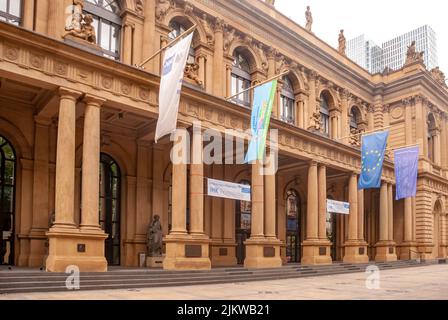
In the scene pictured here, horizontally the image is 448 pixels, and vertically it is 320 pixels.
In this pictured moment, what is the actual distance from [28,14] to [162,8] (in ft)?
24.4

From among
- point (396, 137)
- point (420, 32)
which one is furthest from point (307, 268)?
→ point (420, 32)

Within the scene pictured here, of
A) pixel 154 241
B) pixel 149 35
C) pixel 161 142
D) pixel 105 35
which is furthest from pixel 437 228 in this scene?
pixel 105 35

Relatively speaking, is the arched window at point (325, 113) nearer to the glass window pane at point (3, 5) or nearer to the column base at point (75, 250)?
the column base at point (75, 250)

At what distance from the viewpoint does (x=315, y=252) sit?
3092 cm

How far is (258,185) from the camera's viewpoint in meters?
27.0

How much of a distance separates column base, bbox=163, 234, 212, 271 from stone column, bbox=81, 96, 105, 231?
13.0 ft

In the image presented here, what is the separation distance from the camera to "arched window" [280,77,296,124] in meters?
34.4

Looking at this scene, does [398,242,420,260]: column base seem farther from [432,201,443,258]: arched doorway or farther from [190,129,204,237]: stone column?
[190,129,204,237]: stone column

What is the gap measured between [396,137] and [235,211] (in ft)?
63.8

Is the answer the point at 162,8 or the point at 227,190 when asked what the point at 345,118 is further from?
the point at 162,8

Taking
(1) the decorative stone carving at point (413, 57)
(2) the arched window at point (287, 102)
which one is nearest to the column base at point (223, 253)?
(2) the arched window at point (287, 102)

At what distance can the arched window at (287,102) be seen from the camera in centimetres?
3441

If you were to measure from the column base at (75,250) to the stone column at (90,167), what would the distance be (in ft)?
1.51

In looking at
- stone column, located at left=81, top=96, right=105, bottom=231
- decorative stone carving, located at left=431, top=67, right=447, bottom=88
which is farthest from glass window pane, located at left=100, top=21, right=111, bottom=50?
decorative stone carving, located at left=431, top=67, right=447, bottom=88
